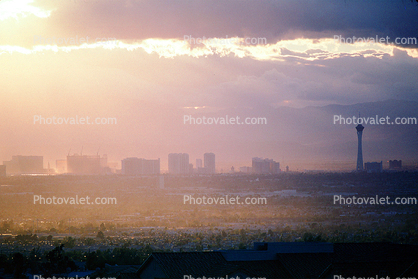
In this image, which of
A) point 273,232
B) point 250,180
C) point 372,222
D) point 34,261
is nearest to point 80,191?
point 250,180

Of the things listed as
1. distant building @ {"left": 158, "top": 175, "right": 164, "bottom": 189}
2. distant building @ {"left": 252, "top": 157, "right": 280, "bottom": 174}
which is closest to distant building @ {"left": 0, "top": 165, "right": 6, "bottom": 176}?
distant building @ {"left": 158, "top": 175, "right": 164, "bottom": 189}

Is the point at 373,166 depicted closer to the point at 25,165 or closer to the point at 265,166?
the point at 265,166

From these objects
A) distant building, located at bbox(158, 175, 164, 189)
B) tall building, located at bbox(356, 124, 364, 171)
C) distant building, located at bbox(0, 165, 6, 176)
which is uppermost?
tall building, located at bbox(356, 124, 364, 171)

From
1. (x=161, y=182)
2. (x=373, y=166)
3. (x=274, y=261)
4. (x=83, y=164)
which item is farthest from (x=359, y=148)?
(x=274, y=261)

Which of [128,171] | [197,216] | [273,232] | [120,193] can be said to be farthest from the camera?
[128,171]

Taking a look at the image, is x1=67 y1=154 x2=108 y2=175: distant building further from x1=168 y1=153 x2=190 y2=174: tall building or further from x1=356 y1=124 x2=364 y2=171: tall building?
x1=356 y1=124 x2=364 y2=171: tall building

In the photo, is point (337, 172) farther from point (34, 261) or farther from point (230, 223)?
point (34, 261)

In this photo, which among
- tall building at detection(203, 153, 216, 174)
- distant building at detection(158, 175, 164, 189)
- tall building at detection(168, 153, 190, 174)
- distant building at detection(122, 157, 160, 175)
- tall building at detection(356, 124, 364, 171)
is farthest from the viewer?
tall building at detection(203, 153, 216, 174)
